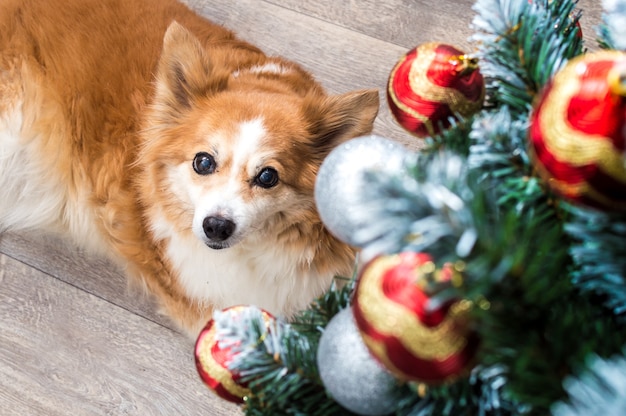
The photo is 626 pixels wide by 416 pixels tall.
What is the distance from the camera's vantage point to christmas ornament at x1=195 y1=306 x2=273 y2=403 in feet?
2.65

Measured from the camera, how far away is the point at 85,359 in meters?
1.66

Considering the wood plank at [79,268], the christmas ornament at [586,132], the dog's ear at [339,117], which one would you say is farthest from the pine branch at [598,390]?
the wood plank at [79,268]

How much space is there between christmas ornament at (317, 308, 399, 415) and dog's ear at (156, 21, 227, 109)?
887 millimetres

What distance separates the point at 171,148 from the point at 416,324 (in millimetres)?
1028

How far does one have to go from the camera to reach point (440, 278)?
497 millimetres

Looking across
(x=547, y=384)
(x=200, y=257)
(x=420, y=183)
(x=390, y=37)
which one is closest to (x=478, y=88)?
(x=420, y=183)

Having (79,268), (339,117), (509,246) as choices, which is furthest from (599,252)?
(79,268)

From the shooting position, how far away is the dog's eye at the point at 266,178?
1.33 m

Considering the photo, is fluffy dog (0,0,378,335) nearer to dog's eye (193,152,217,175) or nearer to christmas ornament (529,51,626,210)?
dog's eye (193,152,217,175)

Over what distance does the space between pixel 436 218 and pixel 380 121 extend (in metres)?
1.45

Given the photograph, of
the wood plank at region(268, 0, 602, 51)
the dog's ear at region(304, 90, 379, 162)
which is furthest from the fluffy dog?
the wood plank at region(268, 0, 602, 51)

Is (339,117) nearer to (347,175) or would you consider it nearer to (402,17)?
(347,175)

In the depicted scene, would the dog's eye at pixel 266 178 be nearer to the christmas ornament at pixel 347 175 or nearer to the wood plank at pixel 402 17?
the christmas ornament at pixel 347 175

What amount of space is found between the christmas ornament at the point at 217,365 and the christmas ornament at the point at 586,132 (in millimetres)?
459
